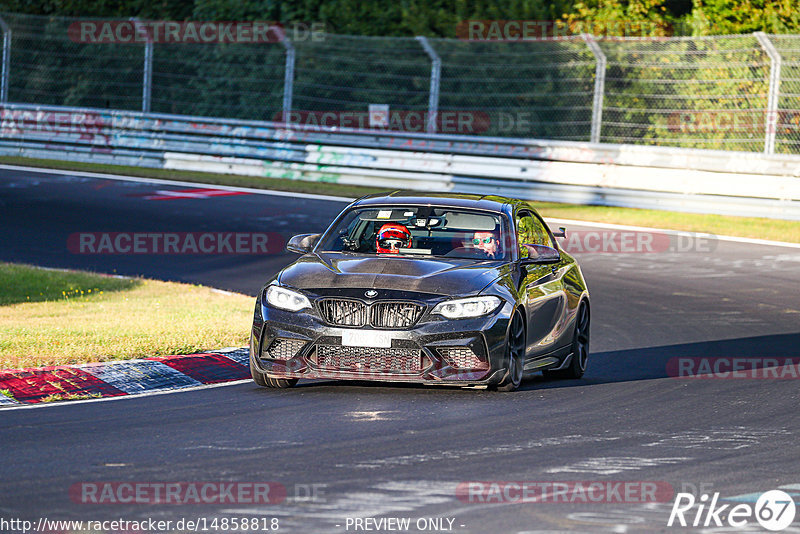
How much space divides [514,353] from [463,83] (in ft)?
61.0

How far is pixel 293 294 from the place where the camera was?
32.0ft

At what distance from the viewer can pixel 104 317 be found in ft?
43.9

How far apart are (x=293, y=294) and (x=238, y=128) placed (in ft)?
59.3

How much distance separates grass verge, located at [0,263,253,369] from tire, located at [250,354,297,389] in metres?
1.42

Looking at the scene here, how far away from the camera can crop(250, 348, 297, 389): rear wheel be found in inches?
392

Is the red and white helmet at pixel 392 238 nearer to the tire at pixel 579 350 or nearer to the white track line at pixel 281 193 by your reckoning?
the tire at pixel 579 350

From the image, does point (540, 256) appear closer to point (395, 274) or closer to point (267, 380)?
point (395, 274)

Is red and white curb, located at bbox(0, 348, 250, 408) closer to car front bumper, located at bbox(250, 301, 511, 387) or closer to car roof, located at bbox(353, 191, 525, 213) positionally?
car front bumper, located at bbox(250, 301, 511, 387)

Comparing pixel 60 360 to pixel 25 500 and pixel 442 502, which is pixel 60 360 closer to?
pixel 25 500

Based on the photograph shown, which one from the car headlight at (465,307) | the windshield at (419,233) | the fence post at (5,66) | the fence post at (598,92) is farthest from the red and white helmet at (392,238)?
the fence post at (5,66)

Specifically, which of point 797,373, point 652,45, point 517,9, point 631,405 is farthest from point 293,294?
point 517,9

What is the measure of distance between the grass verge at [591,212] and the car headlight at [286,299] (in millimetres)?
12582

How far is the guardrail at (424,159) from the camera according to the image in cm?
2259

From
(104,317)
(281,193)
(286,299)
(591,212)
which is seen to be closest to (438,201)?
(286,299)
